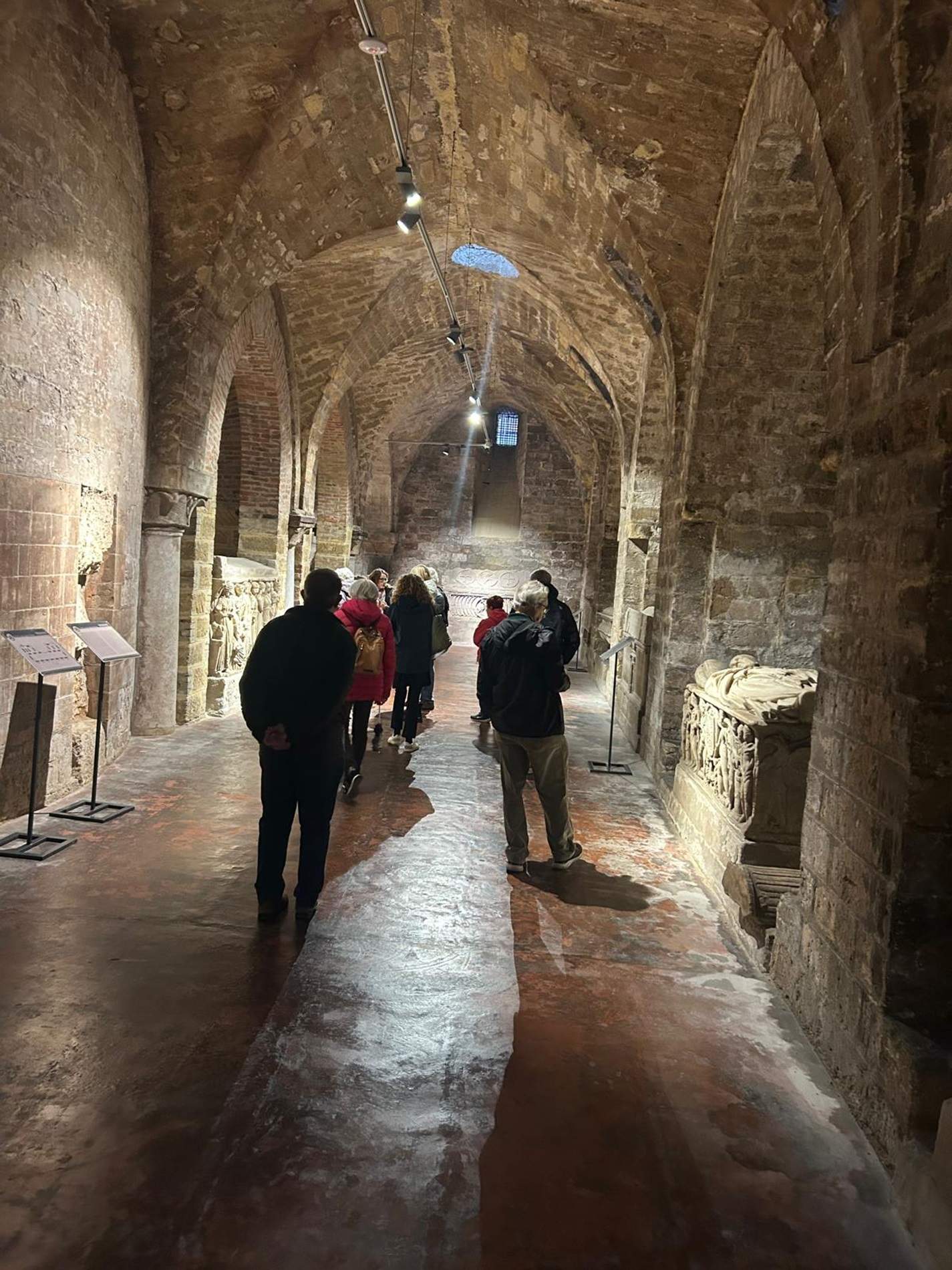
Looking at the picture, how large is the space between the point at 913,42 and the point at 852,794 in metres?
2.37

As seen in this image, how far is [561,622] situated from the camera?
595 cm

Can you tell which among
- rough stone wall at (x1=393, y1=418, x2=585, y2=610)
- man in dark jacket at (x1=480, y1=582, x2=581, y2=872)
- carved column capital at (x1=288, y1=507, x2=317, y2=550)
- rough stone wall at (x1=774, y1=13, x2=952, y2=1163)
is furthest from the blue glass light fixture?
rough stone wall at (x1=774, y1=13, x2=952, y2=1163)

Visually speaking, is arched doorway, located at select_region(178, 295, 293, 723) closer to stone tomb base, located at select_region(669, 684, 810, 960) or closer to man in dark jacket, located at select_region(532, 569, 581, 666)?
man in dark jacket, located at select_region(532, 569, 581, 666)

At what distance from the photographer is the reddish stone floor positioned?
2127 mm

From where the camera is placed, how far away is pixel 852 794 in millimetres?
2963

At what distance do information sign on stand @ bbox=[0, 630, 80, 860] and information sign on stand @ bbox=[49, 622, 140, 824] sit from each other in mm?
389

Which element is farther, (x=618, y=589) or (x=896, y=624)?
(x=618, y=589)

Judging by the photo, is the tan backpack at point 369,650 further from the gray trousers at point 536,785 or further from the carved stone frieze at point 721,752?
the carved stone frieze at point 721,752

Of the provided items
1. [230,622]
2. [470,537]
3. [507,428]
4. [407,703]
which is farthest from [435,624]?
[507,428]

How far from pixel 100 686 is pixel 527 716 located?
272cm

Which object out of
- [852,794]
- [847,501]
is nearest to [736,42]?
[847,501]

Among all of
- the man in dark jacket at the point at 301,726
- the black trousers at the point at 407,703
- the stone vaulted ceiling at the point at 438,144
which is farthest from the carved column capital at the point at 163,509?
the man in dark jacket at the point at 301,726

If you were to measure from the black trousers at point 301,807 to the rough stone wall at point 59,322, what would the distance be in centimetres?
217

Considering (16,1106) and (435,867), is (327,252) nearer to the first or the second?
(435,867)
